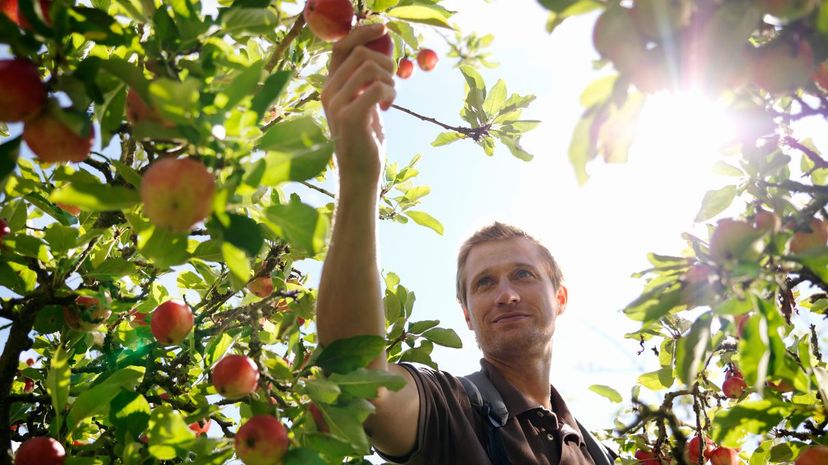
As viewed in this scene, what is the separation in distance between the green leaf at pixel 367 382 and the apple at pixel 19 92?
862 mm

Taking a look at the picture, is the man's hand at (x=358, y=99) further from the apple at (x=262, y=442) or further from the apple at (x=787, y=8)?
the apple at (x=787, y=8)

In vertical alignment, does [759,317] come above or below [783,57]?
below

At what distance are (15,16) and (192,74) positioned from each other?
529 millimetres

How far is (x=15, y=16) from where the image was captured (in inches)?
55.1

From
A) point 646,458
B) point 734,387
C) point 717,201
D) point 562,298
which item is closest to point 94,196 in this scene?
point 717,201

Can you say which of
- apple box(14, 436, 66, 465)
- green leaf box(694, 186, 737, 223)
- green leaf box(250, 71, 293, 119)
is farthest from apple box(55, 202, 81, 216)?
green leaf box(694, 186, 737, 223)

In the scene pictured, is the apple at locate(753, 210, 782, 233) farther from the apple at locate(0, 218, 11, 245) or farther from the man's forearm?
the apple at locate(0, 218, 11, 245)

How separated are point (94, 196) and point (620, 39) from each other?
979 millimetres

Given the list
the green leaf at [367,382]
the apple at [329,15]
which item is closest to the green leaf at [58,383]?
the green leaf at [367,382]

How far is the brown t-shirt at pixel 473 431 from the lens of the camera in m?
2.32

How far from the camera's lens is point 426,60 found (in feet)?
11.1

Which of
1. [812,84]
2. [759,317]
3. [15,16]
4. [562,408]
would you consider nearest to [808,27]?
[812,84]

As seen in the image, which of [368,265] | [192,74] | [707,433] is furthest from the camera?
[707,433]

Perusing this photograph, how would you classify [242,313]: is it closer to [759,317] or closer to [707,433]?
[759,317]
